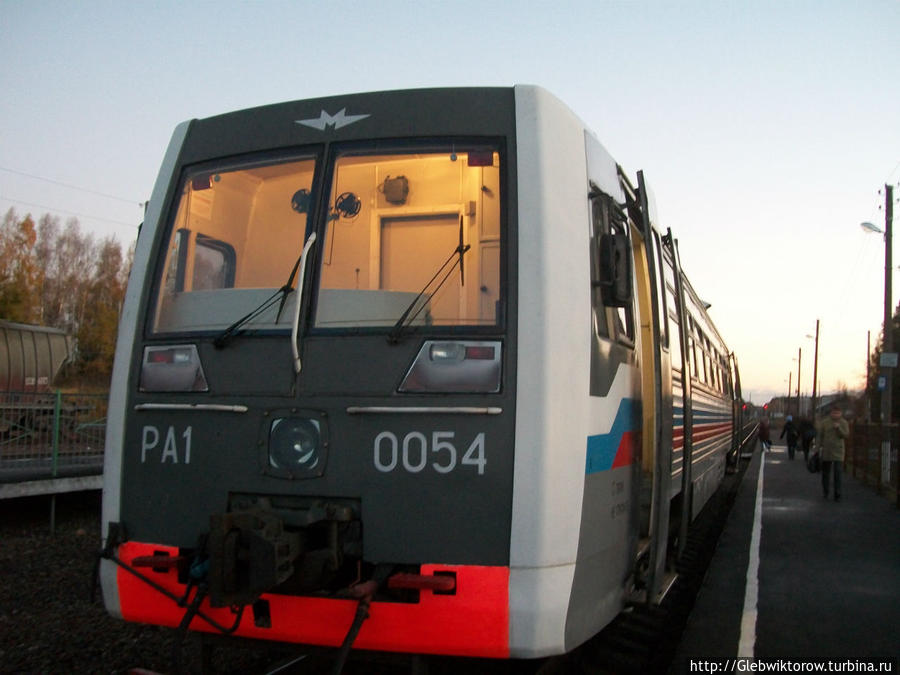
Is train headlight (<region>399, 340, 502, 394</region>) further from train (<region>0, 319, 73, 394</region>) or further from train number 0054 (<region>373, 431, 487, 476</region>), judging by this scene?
train (<region>0, 319, 73, 394</region>)

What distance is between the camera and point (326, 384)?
12.0 ft

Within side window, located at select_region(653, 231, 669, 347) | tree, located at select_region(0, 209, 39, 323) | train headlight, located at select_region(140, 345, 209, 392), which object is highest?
tree, located at select_region(0, 209, 39, 323)

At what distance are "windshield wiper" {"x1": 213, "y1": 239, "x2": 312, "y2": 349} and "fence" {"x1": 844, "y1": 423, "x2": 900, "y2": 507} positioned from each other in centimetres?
1280

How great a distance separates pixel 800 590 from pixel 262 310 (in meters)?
5.73

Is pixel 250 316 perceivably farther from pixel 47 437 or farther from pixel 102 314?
pixel 102 314

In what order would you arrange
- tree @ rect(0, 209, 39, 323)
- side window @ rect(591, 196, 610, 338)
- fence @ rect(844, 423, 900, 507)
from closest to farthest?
side window @ rect(591, 196, 610, 338), fence @ rect(844, 423, 900, 507), tree @ rect(0, 209, 39, 323)

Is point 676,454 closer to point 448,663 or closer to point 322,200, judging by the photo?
point 448,663

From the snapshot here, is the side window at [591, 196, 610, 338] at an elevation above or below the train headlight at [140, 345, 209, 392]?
above

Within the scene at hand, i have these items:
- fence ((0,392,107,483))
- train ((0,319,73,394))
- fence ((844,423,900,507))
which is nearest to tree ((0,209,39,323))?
train ((0,319,73,394))

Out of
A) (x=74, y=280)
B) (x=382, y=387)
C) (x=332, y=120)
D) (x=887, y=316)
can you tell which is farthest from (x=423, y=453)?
(x=74, y=280)

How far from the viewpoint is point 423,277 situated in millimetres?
3818

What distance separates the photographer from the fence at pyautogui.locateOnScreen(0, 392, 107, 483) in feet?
35.0

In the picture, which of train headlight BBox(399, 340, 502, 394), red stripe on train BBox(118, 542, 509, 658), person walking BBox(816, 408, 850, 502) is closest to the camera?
red stripe on train BBox(118, 542, 509, 658)

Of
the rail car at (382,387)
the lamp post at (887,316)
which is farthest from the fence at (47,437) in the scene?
the lamp post at (887,316)
